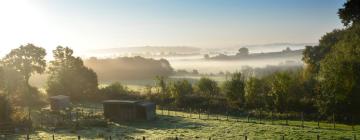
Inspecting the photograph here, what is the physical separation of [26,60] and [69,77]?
10.3 metres

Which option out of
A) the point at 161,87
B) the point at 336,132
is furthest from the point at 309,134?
the point at 161,87

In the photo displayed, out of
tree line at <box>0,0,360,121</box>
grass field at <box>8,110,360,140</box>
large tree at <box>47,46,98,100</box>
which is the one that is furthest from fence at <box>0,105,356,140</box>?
large tree at <box>47,46,98,100</box>

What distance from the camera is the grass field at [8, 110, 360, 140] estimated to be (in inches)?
1912

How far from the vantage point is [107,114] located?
226ft

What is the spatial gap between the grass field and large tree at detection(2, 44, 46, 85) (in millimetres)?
40753

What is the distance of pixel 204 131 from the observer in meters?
53.0

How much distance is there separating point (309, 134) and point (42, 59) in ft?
222

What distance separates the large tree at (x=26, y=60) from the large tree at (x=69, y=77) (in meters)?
4.26

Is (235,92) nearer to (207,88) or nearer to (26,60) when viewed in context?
(207,88)

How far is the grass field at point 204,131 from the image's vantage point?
48.6 m

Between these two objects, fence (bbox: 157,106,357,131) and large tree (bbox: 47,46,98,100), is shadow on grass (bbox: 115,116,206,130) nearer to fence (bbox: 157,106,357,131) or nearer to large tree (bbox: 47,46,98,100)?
fence (bbox: 157,106,357,131)

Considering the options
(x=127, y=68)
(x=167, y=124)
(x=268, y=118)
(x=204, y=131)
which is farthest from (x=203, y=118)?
(x=127, y=68)

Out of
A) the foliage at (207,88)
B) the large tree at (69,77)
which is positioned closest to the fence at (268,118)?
the foliage at (207,88)

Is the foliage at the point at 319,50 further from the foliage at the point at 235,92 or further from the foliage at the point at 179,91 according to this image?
the foliage at the point at 179,91
